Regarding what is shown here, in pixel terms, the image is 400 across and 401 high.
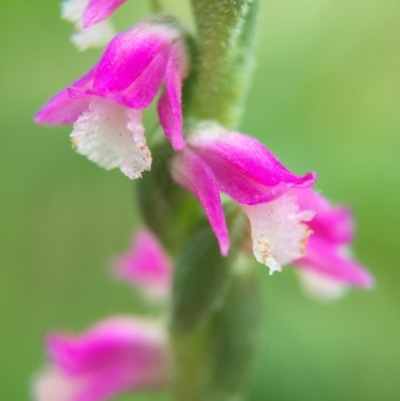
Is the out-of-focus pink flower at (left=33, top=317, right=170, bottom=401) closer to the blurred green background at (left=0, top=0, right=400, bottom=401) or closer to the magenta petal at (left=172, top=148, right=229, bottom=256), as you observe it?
the magenta petal at (left=172, top=148, right=229, bottom=256)

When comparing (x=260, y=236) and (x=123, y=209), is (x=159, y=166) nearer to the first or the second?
(x=260, y=236)

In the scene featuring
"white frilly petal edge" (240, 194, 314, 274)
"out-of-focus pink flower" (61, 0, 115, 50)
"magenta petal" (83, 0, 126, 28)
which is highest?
"out-of-focus pink flower" (61, 0, 115, 50)

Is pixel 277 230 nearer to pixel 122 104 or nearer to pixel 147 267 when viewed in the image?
pixel 122 104

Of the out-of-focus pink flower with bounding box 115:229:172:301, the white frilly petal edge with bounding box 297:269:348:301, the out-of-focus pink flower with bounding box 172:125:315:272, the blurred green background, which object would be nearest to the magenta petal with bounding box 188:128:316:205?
the out-of-focus pink flower with bounding box 172:125:315:272

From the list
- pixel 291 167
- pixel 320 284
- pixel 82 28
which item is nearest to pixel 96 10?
pixel 82 28

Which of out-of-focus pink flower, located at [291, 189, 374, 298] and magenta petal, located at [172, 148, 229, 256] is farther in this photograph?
out-of-focus pink flower, located at [291, 189, 374, 298]

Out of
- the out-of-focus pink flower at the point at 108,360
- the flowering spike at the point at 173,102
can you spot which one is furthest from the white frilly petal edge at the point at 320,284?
the flowering spike at the point at 173,102
